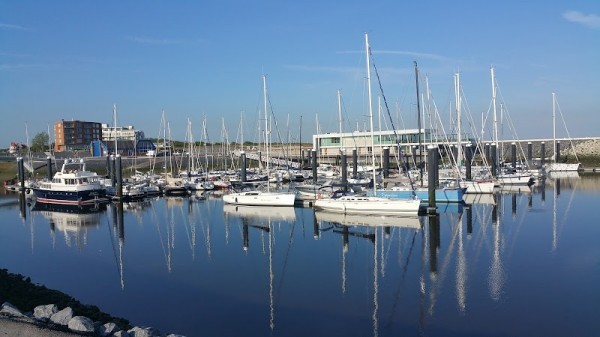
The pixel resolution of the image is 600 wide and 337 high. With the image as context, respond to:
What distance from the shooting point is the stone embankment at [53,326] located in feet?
36.6

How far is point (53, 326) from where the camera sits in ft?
38.8

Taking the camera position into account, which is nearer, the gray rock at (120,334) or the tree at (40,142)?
the gray rock at (120,334)

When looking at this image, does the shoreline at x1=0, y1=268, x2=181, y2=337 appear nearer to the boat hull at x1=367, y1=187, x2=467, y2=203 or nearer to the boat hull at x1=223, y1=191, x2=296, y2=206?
the boat hull at x1=223, y1=191, x2=296, y2=206

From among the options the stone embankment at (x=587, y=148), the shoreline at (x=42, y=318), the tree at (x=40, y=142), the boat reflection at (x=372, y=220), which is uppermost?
the tree at (x=40, y=142)

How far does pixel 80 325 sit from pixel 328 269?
461 inches

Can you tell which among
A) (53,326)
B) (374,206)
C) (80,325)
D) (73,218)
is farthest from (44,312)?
(73,218)

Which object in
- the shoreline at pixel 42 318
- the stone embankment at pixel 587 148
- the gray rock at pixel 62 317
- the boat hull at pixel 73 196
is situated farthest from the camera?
the stone embankment at pixel 587 148

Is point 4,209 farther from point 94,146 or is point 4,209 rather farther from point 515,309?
point 94,146

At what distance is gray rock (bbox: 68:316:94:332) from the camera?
480 inches

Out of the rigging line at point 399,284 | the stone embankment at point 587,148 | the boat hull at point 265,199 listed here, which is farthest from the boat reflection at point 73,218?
the stone embankment at point 587,148

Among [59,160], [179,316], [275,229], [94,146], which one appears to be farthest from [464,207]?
[94,146]

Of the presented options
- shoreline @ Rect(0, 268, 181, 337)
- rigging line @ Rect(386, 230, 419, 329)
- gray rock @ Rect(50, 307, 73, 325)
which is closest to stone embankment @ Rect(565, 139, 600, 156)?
rigging line @ Rect(386, 230, 419, 329)

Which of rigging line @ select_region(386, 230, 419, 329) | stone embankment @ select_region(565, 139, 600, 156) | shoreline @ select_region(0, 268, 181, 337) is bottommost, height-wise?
rigging line @ select_region(386, 230, 419, 329)

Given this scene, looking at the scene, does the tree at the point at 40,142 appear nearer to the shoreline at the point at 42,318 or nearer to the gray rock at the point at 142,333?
the shoreline at the point at 42,318
